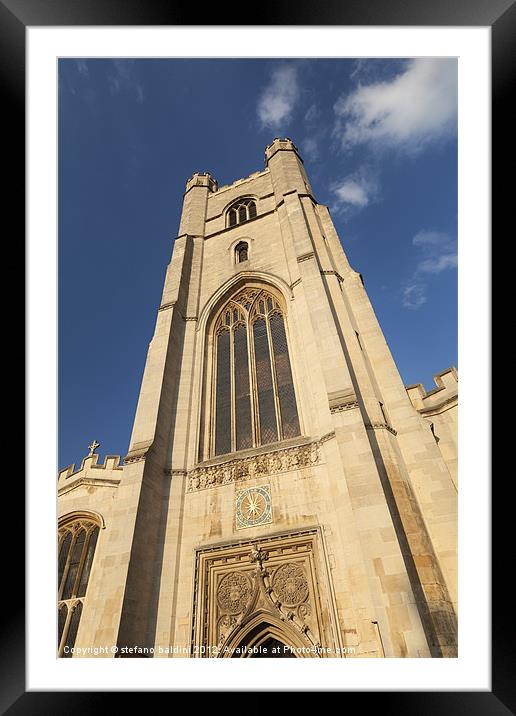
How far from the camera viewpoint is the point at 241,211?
16.0 m

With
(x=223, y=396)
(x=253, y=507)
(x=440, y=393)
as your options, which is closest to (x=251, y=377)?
(x=223, y=396)

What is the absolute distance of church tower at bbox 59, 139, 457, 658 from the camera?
228 inches

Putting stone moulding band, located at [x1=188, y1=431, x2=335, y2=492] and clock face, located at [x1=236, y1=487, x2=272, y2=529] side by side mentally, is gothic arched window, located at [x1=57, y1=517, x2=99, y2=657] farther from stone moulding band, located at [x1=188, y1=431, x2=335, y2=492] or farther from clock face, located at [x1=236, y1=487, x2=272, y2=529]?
clock face, located at [x1=236, y1=487, x2=272, y2=529]

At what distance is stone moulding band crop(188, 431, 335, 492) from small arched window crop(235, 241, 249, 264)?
23.5 ft

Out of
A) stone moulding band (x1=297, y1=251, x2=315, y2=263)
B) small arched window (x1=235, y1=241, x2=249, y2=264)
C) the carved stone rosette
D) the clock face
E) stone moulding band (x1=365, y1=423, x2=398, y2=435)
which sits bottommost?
the carved stone rosette

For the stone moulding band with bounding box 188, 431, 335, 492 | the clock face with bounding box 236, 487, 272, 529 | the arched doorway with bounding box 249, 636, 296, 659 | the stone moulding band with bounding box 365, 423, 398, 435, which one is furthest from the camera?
the stone moulding band with bounding box 188, 431, 335, 492

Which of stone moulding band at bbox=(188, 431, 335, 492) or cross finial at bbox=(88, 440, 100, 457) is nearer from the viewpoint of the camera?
stone moulding band at bbox=(188, 431, 335, 492)

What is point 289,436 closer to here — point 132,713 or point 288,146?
point 132,713

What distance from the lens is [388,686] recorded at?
3367mm

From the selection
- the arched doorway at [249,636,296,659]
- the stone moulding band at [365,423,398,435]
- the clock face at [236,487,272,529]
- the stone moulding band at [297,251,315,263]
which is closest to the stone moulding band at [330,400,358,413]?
the stone moulding band at [365,423,398,435]

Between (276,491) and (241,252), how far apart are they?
858cm

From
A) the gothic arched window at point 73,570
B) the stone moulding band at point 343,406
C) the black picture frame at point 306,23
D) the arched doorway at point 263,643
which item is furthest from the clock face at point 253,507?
the gothic arched window at point 73,570

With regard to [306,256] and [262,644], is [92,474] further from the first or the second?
[306,256]
